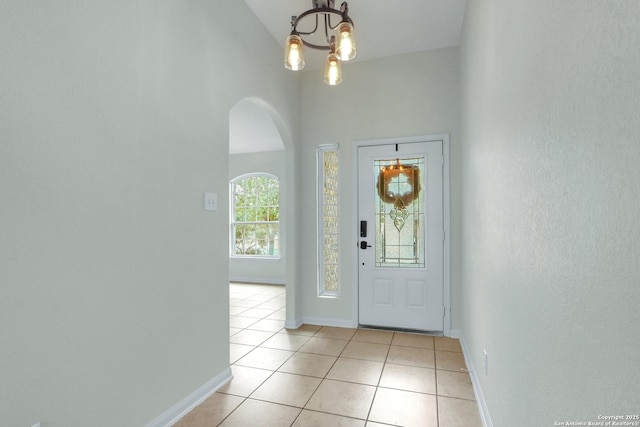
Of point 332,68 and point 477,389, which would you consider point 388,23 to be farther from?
point 477,389

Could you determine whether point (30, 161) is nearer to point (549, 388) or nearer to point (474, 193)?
point (549, 388)

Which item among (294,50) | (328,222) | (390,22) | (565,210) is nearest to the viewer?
(565,210)

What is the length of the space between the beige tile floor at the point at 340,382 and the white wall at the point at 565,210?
1.95ft

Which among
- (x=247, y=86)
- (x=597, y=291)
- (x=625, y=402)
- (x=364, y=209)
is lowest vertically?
(x=625, y=402)

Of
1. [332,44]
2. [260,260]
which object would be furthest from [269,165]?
[332,44]

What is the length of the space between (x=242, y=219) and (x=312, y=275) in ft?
12.8

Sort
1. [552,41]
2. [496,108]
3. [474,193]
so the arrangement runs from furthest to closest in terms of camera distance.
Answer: [474,193]
[496,108]
[552,41]

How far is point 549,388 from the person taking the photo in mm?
975

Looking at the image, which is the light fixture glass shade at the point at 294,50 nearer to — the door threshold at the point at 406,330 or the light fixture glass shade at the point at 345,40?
the light fixture glass shade at the point at 345,40

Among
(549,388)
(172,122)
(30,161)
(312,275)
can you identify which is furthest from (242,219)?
(549,388)

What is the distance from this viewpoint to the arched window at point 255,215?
23.3 feet

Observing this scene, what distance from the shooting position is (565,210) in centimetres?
86

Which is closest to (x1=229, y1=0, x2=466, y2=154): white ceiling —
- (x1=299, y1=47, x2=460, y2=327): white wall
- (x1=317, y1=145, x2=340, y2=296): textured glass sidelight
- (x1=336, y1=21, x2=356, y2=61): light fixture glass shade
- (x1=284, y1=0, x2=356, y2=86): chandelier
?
(x1=299, y1=47, x2=460, y2=327): white wall

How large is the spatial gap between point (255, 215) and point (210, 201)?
494 cm
